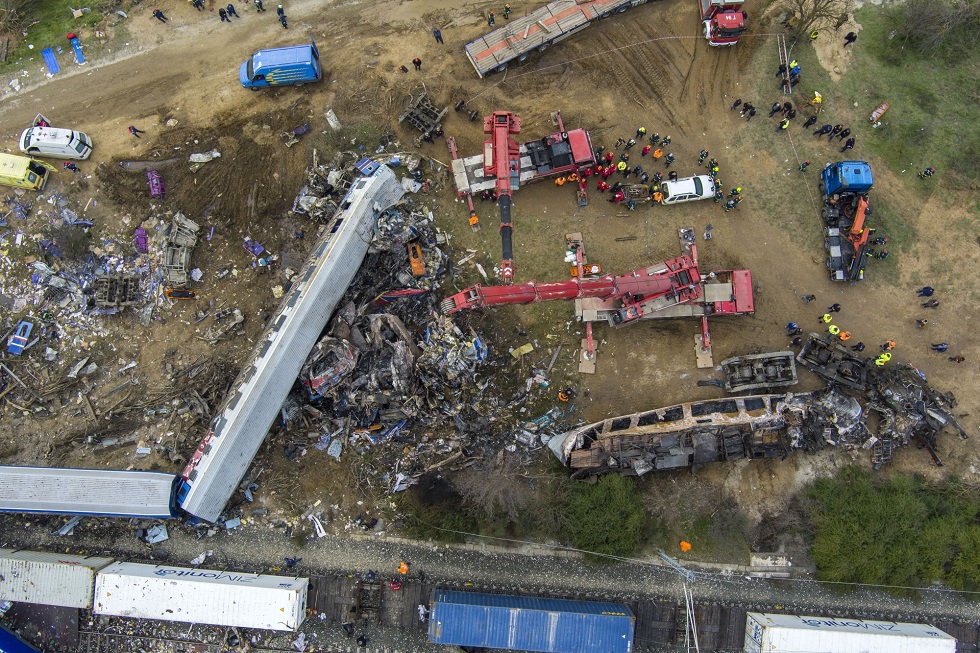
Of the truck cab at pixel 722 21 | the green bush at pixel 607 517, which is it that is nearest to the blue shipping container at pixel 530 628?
the green bush at pixel 607 517

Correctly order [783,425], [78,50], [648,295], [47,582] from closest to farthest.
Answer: [47,582], [783,425], [648,295], [78,50]

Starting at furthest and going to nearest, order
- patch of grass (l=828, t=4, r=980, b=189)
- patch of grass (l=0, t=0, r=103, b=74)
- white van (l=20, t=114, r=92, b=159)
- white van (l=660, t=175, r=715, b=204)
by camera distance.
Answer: patch of grass (l=0, t=0, r=103, b=74)
patch of grass (l=828, t=4, r=980, b=189)
white van (l=660, t=175, r=715, b=204)
white van (l=20, t=114, r=92, b=159)

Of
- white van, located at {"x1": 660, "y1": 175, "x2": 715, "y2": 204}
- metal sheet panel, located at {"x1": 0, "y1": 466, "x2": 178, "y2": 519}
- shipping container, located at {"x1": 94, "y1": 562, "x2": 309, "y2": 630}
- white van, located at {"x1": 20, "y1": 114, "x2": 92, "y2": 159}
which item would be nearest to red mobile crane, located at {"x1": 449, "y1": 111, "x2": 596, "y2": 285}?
white van, located at {"x1": 660, "y1": 175, "x2": 715, "y2": 204}

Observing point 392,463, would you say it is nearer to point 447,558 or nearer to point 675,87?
point 447,558

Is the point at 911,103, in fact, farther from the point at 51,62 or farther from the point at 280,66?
the point at 51,62

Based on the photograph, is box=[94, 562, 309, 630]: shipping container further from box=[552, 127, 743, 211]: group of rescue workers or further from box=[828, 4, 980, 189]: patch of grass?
box=[828, 4, 980, 189]: patch of grass

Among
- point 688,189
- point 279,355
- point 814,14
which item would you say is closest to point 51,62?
point 279,355
